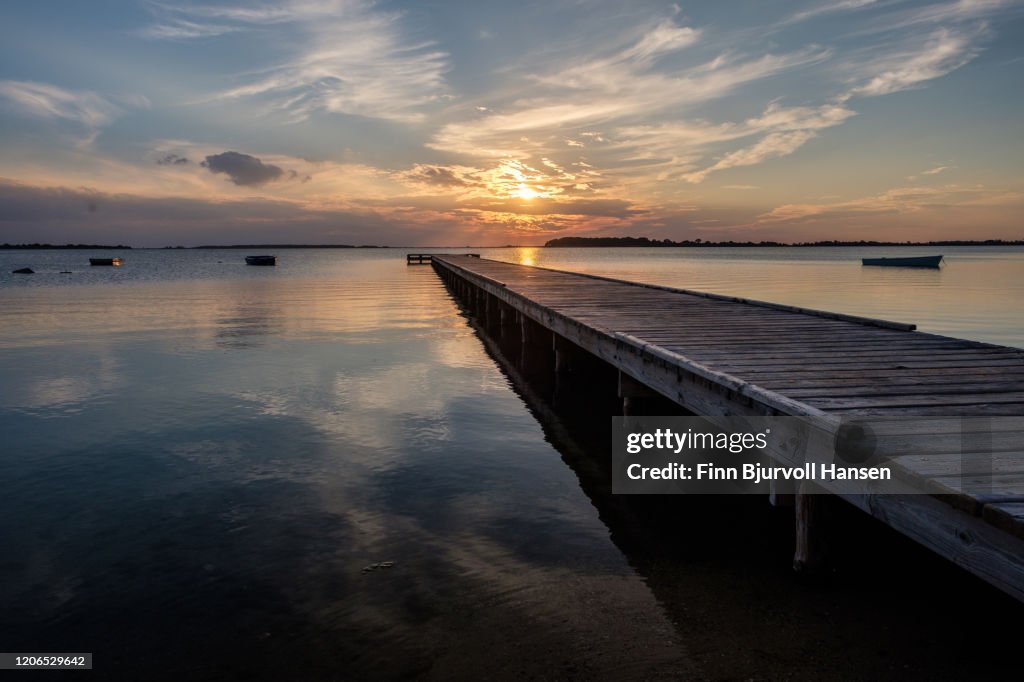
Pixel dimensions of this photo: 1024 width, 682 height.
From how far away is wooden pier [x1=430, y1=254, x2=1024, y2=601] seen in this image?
9.14ft

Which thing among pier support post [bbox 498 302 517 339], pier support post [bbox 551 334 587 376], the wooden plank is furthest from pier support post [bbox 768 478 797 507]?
pier support post [bbox 498 302 517 339]

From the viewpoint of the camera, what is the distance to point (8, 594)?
4492mm

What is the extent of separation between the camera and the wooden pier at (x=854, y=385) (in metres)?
2.79

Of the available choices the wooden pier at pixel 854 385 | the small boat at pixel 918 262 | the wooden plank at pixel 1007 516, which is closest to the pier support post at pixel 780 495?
the wooden pier at pixel 854 385

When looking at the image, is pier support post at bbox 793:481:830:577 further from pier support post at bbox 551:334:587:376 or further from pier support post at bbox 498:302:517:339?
pier support post at bbox 498:302:517:339

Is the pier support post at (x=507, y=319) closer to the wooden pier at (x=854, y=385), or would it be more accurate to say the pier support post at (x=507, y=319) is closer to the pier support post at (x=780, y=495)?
the wooden pier at (x=854, y=385)

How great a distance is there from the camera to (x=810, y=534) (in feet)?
14.4

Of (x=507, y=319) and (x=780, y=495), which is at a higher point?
(x=507, y=319)

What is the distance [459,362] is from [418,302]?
15.5 metres

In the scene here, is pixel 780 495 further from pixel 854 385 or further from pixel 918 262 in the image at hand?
pixel 918 262

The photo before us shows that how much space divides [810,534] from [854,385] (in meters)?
1.12

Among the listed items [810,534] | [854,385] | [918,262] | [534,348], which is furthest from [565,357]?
[918,262]

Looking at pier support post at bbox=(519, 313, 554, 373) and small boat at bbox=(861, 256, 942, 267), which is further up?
small boat at bbox=(861, 256, 942, 267)

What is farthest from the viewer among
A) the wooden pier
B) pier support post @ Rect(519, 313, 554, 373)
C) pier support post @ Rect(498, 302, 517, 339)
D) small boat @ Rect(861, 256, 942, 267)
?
small boat @ Rect(861, 256, 942, 267)
